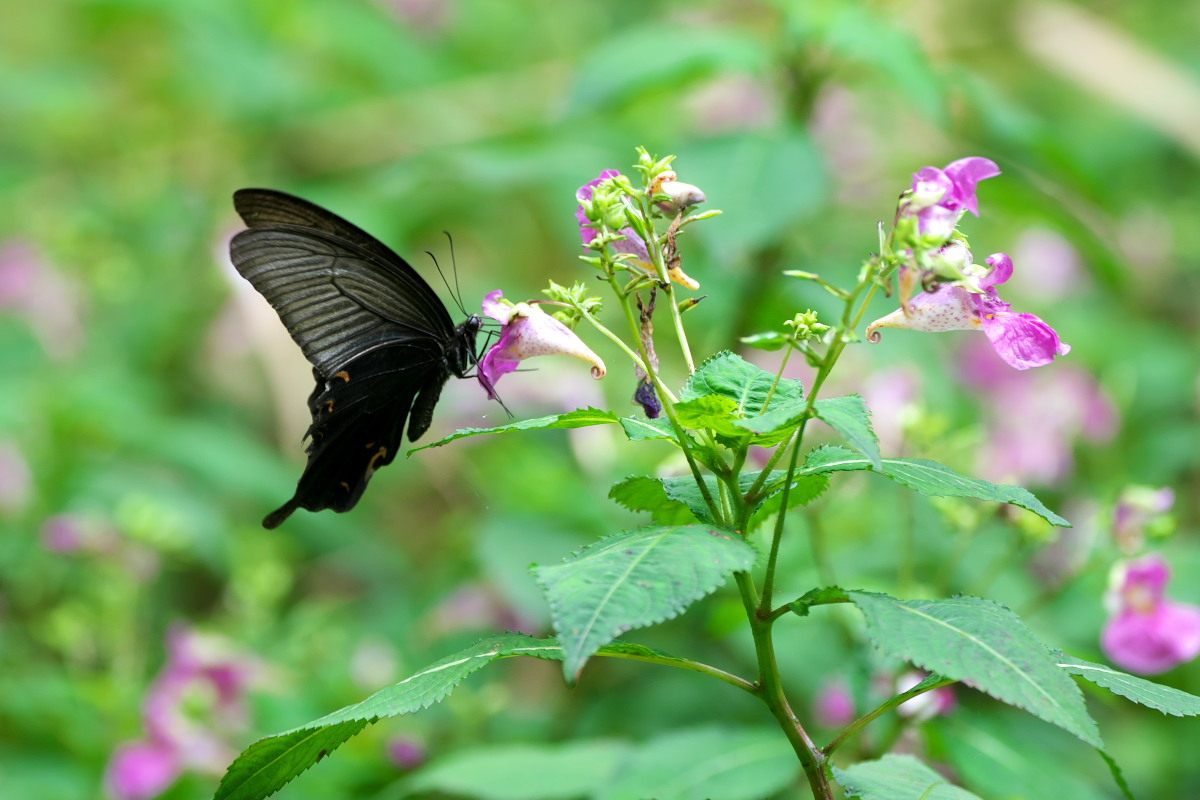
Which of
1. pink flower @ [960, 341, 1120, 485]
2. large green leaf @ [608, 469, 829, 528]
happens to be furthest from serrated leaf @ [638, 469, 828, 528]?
pink flower @ [960, 341, 1120, 485]

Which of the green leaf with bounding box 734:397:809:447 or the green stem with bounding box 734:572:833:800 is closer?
the green leaf with bounding box 734:397:809:447

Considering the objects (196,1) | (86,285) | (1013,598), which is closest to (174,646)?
(86,285)

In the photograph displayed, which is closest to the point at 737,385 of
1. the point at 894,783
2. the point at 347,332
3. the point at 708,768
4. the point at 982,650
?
the point at 982,650

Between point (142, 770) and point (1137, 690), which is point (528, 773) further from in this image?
point (1137, 690)

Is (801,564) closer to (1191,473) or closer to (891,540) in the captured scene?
(891,540)

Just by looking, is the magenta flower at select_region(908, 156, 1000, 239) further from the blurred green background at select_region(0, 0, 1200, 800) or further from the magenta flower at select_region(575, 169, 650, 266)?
the blurred green background at select_region(0, 0, 1200, 800)

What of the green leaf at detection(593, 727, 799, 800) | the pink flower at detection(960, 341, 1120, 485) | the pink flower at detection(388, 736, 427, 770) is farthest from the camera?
the pink flower at detection(960, 341, 1120, 485)
